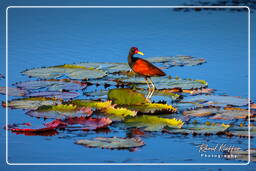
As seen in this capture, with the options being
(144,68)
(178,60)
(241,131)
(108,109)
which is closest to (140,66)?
(144,68)

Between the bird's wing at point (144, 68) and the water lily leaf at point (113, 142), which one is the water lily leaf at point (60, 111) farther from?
the bird's wing at point (144, 68)

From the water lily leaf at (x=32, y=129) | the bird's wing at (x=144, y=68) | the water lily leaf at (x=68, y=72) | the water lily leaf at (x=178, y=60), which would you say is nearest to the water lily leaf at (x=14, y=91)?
the water lily leaf at (x=68, y=72)

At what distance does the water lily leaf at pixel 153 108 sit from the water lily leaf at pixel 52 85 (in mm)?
893

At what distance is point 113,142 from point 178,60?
1.80 metres

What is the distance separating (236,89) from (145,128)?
134 centimetres

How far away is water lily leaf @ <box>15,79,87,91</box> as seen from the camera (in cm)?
592

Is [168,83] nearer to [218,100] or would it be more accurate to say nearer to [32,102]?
[218,100]

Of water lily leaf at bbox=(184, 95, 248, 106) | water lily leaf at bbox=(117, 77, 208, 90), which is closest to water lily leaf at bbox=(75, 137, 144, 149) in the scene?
water lily leaf at bbox=(184, 95, 248, 106)

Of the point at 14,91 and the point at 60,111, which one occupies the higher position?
the point at 14,91

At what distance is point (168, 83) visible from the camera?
5980 millimetres

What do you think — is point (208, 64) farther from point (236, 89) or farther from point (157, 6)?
point (157, 6)

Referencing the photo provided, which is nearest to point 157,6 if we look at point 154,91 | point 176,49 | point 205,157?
point 176,49

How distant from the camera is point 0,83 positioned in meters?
5.59

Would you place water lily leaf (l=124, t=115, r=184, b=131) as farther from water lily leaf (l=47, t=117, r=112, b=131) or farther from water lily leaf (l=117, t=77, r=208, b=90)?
water lily leaf (l=117, t=77, r=208, b=90)
